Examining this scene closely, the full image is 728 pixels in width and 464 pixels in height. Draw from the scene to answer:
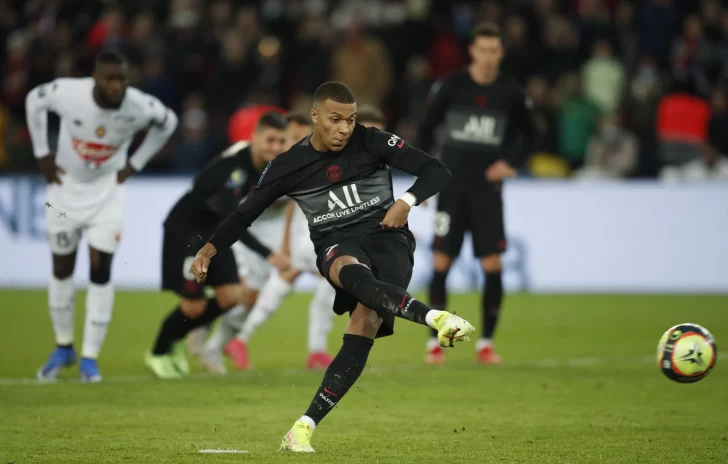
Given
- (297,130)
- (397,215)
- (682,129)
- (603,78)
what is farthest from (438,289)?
(603,78)

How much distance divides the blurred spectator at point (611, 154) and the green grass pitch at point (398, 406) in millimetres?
5202

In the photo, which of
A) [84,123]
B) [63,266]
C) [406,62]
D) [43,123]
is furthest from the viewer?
[406,62]

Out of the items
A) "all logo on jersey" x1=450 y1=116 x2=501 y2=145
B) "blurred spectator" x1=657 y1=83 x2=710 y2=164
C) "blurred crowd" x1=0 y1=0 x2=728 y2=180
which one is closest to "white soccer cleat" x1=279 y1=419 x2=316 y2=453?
"all logo on jersey" x1=450 y1=116 x2=501 y2=145

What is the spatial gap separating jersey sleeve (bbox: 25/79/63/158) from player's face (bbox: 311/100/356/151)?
3808 mm

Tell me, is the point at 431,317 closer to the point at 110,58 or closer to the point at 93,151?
the point at 110,58

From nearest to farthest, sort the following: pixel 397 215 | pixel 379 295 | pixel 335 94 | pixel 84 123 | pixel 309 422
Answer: pixel 379 295
pixel 309 422
pixel 397 215
pixel 335 94
pixel 84 123

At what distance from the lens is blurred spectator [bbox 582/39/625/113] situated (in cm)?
2023

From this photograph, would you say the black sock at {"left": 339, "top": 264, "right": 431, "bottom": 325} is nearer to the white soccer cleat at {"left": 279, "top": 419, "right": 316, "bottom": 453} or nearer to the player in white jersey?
the white soccer cleat at {"left": 279, "top": 419, "right": 316, "bottom": 453}

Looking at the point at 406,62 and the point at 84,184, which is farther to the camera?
the point at 406,62

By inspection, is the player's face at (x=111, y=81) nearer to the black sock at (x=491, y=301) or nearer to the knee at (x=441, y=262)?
the knee at (x=441, y=262)

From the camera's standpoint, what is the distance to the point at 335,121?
22.8ft

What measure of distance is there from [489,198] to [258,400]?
3498 millimetres

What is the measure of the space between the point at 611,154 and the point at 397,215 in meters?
12.7

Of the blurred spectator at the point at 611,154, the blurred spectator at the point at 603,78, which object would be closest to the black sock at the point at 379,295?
the blurred spectator at the point at 611,154
